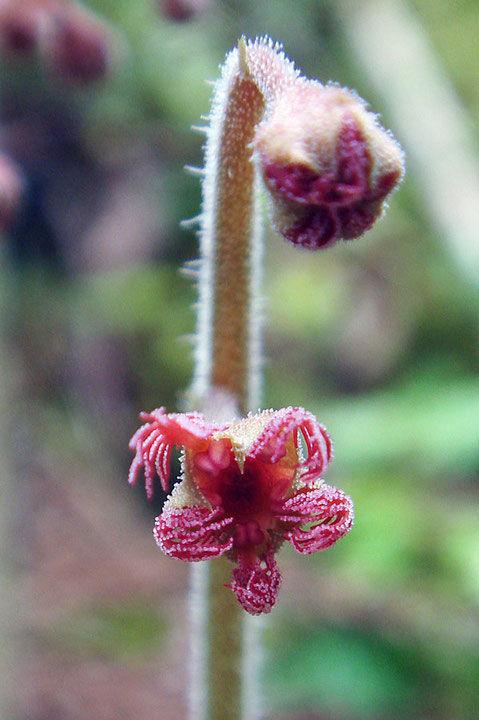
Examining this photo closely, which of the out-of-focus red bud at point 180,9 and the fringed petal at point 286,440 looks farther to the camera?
the out-of-focus red bud at point 180,9

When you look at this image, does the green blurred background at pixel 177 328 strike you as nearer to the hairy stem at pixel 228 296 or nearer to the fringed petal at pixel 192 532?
the hairy stem at pixel 228 296

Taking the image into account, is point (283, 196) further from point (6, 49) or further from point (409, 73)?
point (409, 73)

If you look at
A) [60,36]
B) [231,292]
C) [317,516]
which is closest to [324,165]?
[231,292]

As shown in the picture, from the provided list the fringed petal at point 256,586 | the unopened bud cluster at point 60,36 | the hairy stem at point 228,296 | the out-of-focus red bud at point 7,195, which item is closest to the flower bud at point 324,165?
the hairy stem at point 228,296

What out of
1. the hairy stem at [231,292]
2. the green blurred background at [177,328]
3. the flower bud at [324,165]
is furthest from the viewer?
the green blurred background at [177,328]

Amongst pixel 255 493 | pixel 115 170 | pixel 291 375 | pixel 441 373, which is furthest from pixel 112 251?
pixel 255 493

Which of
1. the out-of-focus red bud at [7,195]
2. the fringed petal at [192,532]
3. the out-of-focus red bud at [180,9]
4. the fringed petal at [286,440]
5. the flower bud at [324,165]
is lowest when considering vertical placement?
the fringed petal at [192,532]

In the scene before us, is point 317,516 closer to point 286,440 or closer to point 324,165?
point 286,440
